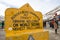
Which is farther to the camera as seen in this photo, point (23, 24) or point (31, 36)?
point (23, 24)

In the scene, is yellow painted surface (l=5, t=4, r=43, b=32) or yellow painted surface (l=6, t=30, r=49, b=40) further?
yellow painted surface (l=5, t=4, r=43, b=32)

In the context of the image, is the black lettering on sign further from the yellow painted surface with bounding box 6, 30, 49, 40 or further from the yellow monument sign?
the yellow painted surface with bounding box 6, 30, 49, 40

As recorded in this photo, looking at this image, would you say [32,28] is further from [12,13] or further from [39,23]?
[12,13]

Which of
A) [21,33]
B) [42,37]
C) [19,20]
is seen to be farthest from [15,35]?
[42,37]

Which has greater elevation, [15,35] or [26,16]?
[26,16]

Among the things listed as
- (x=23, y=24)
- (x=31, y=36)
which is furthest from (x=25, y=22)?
(x=31, y=36)

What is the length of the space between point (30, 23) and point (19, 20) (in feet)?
0.55

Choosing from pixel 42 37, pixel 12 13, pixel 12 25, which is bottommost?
pixel 42 37

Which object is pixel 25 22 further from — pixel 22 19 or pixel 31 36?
pixel 31 36

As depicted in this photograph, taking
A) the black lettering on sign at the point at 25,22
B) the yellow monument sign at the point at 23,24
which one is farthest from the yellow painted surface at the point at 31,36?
the black lettering on sign at the point at 25,22

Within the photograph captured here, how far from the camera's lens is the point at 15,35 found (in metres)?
1.78

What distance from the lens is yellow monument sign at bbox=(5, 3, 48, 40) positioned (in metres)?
1.86

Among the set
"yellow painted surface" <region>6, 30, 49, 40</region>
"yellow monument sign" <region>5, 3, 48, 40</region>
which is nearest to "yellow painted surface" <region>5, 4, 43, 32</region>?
"yellow monument sign" <region>5, 3, 48, 40</region>

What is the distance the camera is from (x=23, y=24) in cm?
201
